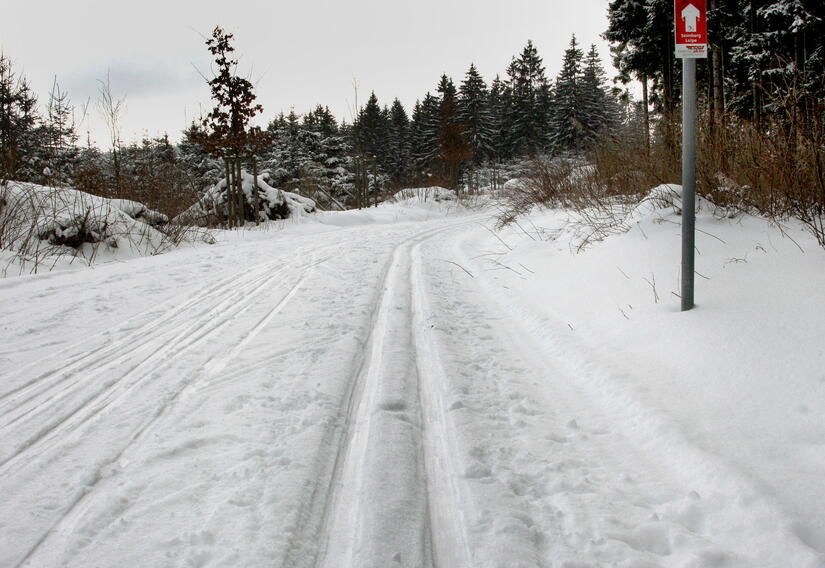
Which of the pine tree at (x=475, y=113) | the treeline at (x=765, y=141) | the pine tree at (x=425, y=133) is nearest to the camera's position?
the treeline at (x=765, y=141)

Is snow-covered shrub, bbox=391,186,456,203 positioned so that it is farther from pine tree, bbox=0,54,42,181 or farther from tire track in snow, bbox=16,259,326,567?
tire track in snow, bbox=16,259,326,567

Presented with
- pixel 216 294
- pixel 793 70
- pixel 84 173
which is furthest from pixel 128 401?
pixel 84 173

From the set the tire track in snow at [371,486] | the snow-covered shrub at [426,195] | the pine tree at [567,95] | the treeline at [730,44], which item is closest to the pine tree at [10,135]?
the tire track in snow at [371,486]

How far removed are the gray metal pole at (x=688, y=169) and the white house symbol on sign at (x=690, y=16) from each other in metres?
0.18

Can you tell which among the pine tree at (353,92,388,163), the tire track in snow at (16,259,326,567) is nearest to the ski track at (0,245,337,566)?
the tire track in snow at (16,259,326,567)

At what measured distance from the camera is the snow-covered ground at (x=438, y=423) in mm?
1614

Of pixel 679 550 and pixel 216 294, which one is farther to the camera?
pixel 216 294

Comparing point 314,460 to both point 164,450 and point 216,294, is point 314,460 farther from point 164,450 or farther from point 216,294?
point 216,294

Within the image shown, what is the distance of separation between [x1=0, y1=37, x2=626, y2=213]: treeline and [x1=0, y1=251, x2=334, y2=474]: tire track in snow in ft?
34.5

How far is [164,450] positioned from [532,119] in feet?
186

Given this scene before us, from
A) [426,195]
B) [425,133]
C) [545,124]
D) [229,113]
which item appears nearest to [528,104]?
[545,124]

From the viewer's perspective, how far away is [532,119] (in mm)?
53000

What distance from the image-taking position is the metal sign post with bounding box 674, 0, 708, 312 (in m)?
2.84

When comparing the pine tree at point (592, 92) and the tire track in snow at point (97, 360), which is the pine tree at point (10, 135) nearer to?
the tire track in snow at point (97, 360)
